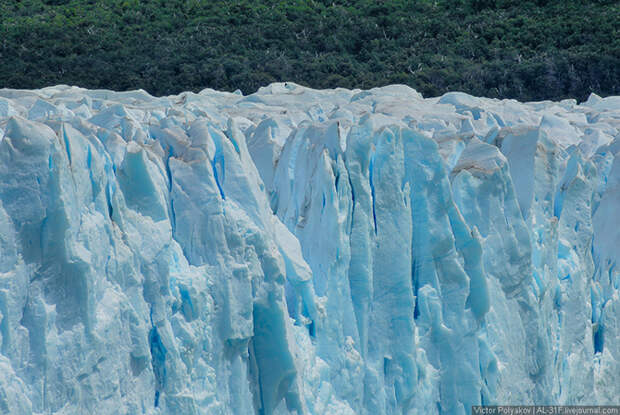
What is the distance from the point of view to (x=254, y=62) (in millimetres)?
22875

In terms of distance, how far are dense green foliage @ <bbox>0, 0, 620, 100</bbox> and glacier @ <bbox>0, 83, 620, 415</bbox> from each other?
10.9 meters

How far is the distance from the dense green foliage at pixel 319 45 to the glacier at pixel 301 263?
10.9 m

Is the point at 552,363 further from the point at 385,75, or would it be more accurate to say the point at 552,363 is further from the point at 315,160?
the point at 385,75

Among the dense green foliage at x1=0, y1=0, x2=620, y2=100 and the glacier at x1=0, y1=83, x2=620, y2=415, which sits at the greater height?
the glacier at x1=0, y1=83, x2=620, y2=415

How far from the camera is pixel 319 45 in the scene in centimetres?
2434

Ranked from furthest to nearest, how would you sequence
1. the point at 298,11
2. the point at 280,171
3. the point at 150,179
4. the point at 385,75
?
1. the point at 298,11
2. the point at 385,75
3. the point at 280,171
4. the point at 150,179

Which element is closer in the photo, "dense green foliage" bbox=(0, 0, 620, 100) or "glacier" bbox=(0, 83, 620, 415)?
"glacier" bbox=(0, 83, 620, 415)

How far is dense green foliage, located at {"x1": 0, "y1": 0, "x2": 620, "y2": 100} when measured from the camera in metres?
21.2

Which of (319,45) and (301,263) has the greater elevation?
(301,263)

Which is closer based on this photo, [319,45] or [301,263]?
[301,263]

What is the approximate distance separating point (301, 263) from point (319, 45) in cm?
1731

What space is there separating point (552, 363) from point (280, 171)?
113 inches

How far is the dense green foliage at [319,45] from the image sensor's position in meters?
21.2

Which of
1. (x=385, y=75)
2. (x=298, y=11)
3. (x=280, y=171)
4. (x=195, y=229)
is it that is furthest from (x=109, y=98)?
(x=298, y=11)
